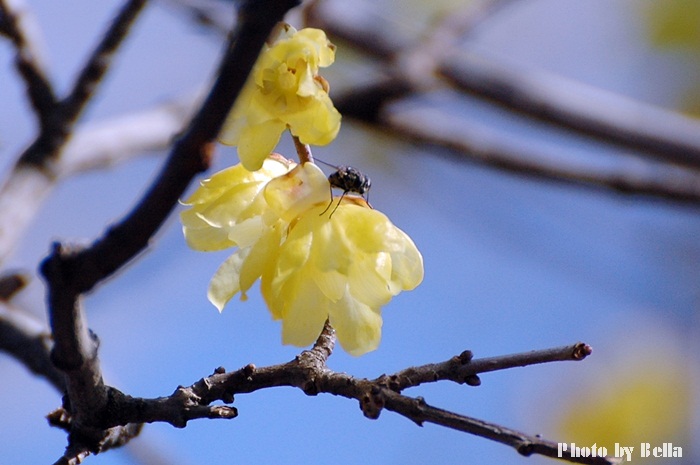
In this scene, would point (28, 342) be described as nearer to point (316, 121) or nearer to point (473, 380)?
point (316, 121)

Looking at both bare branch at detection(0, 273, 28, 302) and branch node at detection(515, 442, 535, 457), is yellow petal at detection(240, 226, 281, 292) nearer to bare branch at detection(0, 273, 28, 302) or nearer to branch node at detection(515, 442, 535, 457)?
branch node at detection(515, 442, 535, 457)

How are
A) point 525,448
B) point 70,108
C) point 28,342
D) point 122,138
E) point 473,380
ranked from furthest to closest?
point 122,138 < point 70,108 < point 28,342 < point 473,380 < point 525,448

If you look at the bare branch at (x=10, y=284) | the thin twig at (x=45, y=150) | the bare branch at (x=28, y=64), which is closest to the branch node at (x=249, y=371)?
the bare branch at (x=10, y=284)

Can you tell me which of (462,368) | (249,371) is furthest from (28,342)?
(462,368)

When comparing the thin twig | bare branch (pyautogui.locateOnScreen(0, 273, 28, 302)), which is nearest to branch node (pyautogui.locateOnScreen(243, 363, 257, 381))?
bare branch (pyautogui.locateOnScreen(0, 273, 28, 302))

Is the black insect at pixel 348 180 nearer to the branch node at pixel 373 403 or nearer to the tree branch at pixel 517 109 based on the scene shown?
the branch node at pixel 373 403

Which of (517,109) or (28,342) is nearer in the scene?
(28,342)

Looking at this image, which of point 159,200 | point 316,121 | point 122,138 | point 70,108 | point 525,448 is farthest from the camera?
point 122,138
